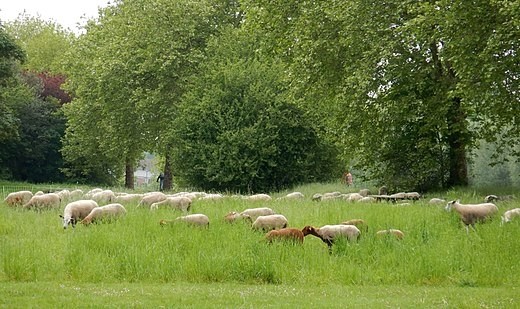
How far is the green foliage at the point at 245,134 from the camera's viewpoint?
33656mm

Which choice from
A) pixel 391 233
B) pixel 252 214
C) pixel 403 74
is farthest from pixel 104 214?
pixel 403 74

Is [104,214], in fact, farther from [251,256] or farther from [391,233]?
[391,233]

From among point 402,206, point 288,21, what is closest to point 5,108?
point 288,21

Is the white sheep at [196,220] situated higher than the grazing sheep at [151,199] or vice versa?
the grazing sheep at [151,199]

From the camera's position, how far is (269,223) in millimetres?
14570

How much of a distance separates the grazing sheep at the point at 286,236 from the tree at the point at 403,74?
8636 mm

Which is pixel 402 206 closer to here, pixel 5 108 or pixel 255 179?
pixel 255 179

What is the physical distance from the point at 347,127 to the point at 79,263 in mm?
16189

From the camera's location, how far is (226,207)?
18.4 meters

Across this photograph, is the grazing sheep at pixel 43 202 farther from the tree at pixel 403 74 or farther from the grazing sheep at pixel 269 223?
the tree at pixel 403 74

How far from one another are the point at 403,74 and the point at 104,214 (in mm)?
12960

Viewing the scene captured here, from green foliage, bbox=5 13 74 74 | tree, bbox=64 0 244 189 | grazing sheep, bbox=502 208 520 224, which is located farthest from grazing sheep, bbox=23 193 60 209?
green foliage, bbox=5 13 74 74

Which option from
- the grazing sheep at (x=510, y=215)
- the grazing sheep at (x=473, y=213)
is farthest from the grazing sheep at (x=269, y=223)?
the grazing sheep at (x=510, y=215)

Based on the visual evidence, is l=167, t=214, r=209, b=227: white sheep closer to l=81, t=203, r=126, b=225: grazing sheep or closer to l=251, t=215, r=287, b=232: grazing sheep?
l=251, t=215, r=287, b=232: grazing sheep
